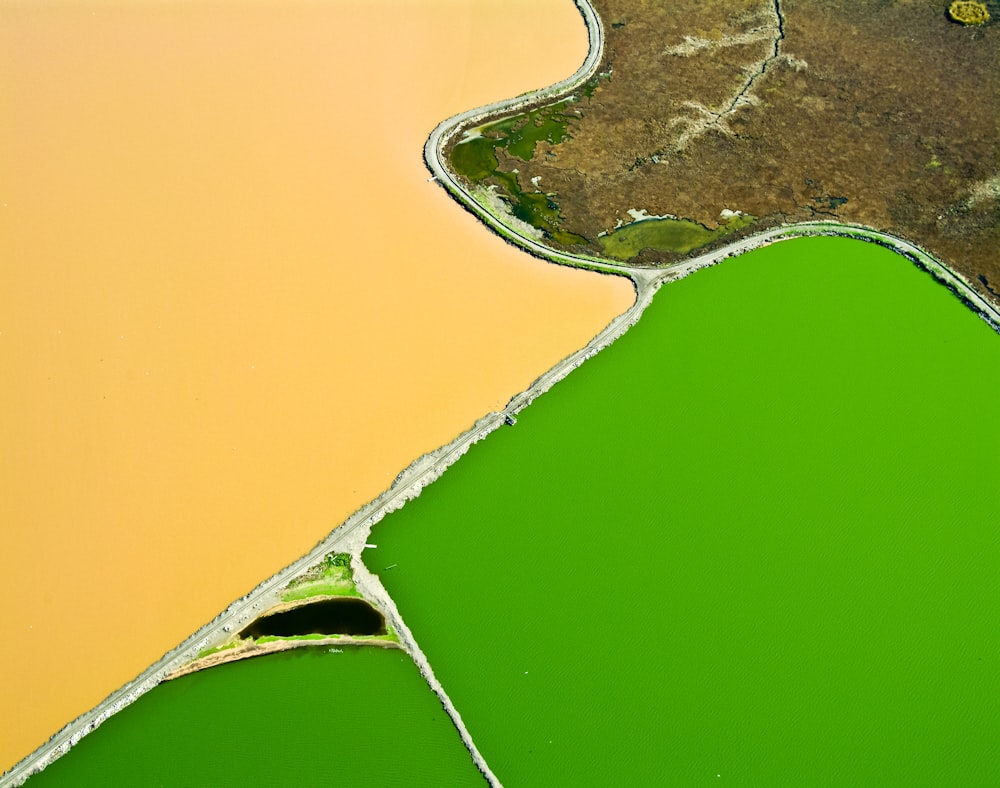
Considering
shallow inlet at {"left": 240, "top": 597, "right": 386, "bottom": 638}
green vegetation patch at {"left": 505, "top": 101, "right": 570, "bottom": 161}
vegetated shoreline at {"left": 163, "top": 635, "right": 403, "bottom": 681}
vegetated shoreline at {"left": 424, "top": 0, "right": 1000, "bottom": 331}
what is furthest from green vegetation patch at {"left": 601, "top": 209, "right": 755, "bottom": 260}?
vegetated shoreline at {"left": 163, "top": 635, "right": 403, "bottom": 681}

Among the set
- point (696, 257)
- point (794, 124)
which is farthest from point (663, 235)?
point (794, 124)

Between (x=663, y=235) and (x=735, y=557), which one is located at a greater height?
(x=663, y=235)

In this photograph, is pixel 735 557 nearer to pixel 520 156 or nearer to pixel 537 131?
pixel 520 156

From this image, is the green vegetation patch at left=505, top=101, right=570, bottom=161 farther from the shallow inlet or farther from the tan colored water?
the shallow inlet

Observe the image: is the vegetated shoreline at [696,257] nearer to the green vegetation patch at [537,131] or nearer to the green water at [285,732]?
the green vegetation patch at [537,131]

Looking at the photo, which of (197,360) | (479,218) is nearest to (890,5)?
(479,218)

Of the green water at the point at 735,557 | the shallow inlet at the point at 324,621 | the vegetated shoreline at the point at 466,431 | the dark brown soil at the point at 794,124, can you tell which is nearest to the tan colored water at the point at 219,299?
the vegetated shoreline at the point at 466,431
